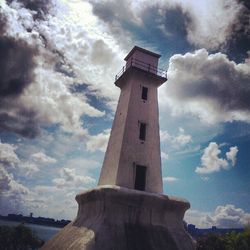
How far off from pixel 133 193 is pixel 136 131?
551 cm

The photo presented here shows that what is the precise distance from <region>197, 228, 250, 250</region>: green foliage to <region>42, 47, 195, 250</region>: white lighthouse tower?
1.03m

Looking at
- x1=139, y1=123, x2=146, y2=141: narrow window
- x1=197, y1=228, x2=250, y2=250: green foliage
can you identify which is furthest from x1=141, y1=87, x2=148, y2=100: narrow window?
x1=197, y1=228, x2=250, y2=250: green foliage

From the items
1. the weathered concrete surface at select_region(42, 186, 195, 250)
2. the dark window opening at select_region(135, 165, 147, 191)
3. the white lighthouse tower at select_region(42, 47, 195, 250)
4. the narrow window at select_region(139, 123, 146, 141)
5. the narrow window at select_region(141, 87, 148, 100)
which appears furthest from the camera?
the narrow window at select_region(141, 87, 148, 100)

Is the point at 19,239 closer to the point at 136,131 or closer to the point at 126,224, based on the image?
the point at 126,224

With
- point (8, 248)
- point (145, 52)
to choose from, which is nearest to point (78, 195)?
point (8, 248)

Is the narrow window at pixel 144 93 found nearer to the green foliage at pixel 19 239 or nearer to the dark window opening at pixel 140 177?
the dark window opening at pixel 140 177

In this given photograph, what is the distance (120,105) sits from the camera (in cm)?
2573

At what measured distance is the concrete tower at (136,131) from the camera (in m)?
22.0

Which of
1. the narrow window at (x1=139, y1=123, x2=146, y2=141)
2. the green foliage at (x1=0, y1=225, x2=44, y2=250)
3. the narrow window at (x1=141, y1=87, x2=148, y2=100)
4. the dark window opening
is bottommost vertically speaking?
the green foliage at (x1=0, y1=225, x2=44, y2=250)

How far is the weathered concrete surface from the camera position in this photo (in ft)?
58.1

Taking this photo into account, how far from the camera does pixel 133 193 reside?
1955 cm

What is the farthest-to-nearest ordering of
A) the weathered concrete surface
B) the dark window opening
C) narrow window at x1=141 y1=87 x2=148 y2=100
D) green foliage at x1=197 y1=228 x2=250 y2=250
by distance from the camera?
narrow window at x1=141 y1=87 x2=148 y2=100, the dark window opening, green foliage at x1=197 y1=228 x2=250 y2=250, the weathered concrete surface

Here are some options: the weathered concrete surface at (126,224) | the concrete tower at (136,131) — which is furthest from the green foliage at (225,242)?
the concrete tower at (136,131)

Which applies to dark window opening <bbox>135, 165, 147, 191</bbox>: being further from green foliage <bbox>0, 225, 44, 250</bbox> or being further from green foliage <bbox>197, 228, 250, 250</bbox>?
green foliage <bbox>0, 225, 44, 250</bbox>
